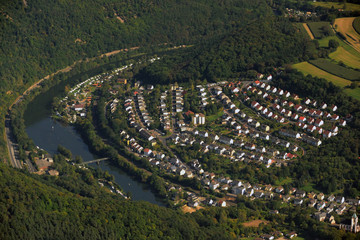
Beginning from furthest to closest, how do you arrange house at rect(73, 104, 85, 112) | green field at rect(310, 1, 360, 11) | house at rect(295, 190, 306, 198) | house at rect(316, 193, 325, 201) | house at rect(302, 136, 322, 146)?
green field at rect(310, 1, 360, 11)
house at rect(73, 104, 85, 112)
house at rect(302, 136, 322, 146)
house at rect(295, 190, 306, 198)
house at rect(316, 193, 325, 201)

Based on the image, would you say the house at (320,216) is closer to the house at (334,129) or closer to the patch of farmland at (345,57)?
the house at (334,129)

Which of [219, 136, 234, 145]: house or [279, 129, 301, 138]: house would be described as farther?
[279, 129, 301, 138]: house

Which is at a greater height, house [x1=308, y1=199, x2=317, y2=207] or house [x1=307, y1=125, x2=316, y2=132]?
house [x1=307, y1=125, x2=316, y2=132]

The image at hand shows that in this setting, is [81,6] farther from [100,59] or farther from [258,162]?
[258,162]

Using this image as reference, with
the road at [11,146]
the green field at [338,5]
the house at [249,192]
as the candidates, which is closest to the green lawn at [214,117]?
the house at [249,192]

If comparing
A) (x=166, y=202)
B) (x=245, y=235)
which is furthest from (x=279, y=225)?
(x=166, y=202)

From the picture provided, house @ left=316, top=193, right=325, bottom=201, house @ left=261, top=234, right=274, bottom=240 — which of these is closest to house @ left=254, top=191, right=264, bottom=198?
house @ left=316, top=193, right=325, bottom=201

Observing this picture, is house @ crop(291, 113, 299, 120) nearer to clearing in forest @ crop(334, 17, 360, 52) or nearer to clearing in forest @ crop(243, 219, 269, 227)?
clearing in forest @ crop(334, 17, 360, 52)
